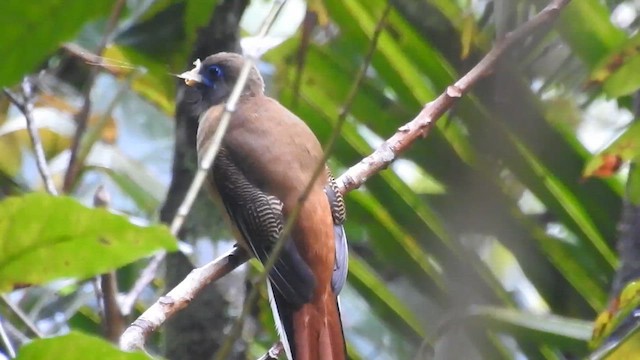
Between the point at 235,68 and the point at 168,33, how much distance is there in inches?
12.2

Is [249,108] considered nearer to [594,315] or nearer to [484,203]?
[484,203]

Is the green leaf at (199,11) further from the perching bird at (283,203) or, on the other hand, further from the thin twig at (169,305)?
the perching bird at (283,203)

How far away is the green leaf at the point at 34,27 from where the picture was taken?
75 cm

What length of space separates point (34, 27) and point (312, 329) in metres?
1.36

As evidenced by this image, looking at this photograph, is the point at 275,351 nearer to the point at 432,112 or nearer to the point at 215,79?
the point at 432,112

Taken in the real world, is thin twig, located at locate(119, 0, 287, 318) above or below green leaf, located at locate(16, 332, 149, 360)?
below

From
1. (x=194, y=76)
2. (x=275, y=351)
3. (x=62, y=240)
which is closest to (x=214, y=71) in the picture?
(x=194, y=76)

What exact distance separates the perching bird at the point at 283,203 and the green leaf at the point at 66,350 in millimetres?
1319

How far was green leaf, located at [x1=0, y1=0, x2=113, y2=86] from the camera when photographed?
75cm

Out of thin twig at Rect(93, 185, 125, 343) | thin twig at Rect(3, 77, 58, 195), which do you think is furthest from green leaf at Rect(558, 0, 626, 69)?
thin twig at Rect(93, 185, 125, 343)

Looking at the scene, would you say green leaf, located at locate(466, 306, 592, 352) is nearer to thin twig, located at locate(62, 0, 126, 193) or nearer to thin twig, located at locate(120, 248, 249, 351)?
thin twig, located at locate(120, 248, 249, 351)

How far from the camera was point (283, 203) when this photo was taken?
7.76ft

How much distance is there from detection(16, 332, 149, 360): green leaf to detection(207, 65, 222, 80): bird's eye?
2030 mm

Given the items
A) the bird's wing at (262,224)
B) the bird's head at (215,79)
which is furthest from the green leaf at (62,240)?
the bird's head at (215,79)
